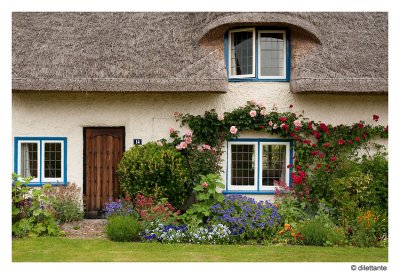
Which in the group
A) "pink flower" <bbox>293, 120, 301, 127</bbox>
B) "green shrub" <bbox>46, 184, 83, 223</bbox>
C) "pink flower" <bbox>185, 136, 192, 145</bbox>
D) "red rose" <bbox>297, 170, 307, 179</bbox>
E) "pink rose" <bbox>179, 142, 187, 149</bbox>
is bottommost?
"green shrub" <bbox>46, 184, 83, 223</bbox>

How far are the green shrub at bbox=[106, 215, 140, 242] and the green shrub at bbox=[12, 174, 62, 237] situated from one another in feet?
4.04

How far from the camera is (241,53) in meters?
10.8

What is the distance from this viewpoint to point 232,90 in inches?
426

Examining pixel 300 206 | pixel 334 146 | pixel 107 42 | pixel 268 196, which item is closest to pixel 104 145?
pixel 107 42

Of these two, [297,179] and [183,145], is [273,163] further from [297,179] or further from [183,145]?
[183,145]

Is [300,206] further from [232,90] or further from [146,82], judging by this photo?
[146,82]

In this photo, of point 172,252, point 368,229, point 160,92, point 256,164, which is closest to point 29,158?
point 160,92

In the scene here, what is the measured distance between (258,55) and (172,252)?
519 cm

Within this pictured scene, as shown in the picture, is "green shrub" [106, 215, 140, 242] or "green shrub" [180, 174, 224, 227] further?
"green shrub" [180, 174, 224, 227]

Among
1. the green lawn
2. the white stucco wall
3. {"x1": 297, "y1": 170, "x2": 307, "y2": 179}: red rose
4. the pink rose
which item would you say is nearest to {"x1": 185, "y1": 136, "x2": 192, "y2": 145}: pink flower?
the pink rose

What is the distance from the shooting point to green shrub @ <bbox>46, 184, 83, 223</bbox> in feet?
33.5

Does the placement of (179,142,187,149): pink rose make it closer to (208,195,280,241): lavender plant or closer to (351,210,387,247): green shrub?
(208,195,280,241): lavender plant

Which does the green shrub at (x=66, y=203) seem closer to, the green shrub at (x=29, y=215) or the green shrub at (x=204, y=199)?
the green shrub at (x=29, y=215)

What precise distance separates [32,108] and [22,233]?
127 inches
